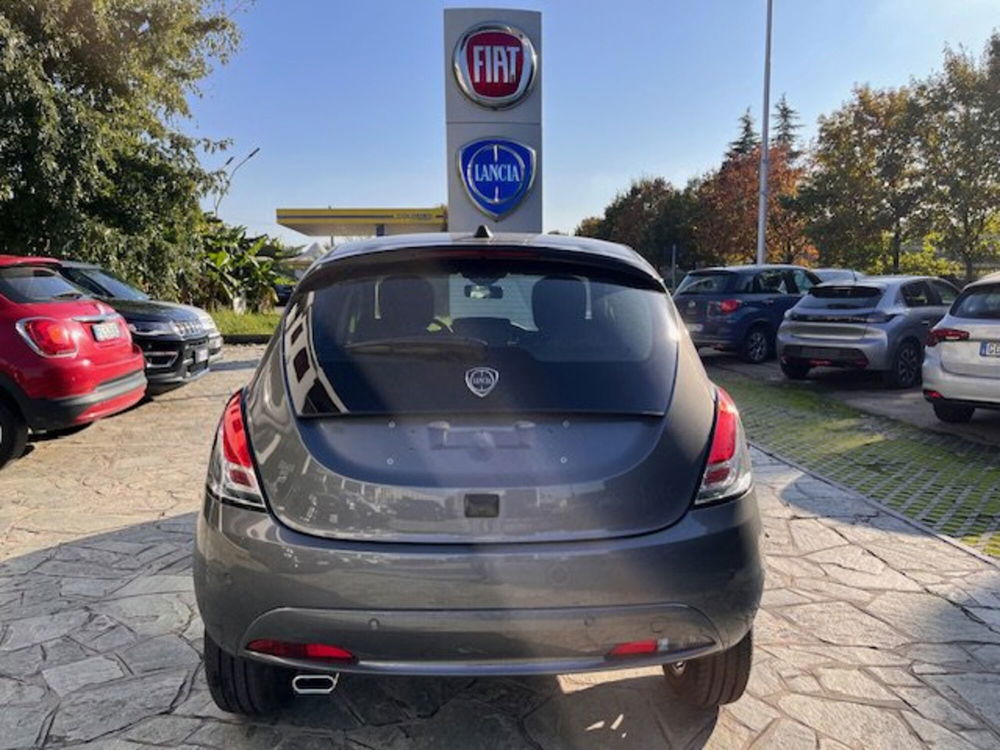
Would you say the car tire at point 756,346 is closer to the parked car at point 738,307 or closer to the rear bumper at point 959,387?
the parked car at point 738,307

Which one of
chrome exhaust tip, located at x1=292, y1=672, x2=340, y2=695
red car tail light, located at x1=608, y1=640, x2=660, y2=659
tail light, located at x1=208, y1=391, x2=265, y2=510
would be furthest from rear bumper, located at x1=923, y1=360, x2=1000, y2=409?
tail light, located at x1=208, y1=391, x2=265, y2=510

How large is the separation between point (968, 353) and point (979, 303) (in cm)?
51

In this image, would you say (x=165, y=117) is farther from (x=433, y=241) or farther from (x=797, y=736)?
(x=797, y=736)

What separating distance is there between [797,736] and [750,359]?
10.6m

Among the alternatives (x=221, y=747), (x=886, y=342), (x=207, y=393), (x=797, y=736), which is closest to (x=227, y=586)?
(x=221, y=747)

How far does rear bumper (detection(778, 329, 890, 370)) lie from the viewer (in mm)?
9242

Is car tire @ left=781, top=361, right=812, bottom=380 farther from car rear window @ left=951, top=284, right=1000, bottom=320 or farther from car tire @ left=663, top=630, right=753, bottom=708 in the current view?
car tire @ left=663, top=630, right=753, bottom=708

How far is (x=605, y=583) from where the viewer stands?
1.91m

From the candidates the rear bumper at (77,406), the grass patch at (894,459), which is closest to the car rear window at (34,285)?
the rear bumper at (77,406)

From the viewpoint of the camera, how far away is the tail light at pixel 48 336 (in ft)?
17.0

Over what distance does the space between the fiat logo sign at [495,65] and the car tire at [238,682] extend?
761 cm

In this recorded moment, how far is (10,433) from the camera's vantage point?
17.4 feet

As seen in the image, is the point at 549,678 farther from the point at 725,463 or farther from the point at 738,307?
the point at 738,307

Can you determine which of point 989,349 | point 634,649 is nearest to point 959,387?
point 989,349
